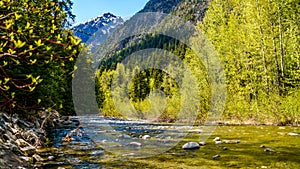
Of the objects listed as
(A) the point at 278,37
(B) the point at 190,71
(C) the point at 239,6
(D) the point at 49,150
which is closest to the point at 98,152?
(D) the point at 49,150

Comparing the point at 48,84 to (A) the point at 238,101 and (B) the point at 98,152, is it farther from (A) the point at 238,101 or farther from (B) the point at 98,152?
(A) the point at 238,101

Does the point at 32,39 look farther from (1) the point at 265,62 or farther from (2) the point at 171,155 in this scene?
(1) the point at 265,62

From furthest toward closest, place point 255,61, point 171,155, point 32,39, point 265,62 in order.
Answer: point 265,62
point 255,61
point 171,155
point 32,39

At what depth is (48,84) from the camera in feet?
62.9

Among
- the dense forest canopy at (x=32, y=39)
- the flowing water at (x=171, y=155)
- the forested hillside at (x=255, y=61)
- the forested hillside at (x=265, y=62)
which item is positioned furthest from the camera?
the forested hillside at (x=255, y=61)

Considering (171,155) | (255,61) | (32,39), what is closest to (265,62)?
(255,61)

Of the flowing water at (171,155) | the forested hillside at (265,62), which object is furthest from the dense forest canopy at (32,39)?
the forested hillside at (265,62)

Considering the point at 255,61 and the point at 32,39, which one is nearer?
the point at 32,39

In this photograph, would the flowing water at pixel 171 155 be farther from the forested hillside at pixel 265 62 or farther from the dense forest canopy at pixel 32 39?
the forested hillside at pixel 265 62

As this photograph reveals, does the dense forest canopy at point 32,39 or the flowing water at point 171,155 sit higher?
the dense forest canopy at point 32,39

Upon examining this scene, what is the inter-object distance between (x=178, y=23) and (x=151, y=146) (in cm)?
16988

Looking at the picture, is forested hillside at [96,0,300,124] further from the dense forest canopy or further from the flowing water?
the dense forest canopy

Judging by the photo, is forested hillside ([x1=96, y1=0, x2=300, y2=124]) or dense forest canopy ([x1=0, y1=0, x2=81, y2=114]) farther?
forested hillside ([x1=96, y1=0, x2=300, y2=124])

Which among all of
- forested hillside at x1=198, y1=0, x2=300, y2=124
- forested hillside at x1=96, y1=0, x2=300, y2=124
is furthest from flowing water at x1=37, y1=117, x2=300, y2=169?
forested hillside at x1=96, y1=0, x2=300, y2=124
